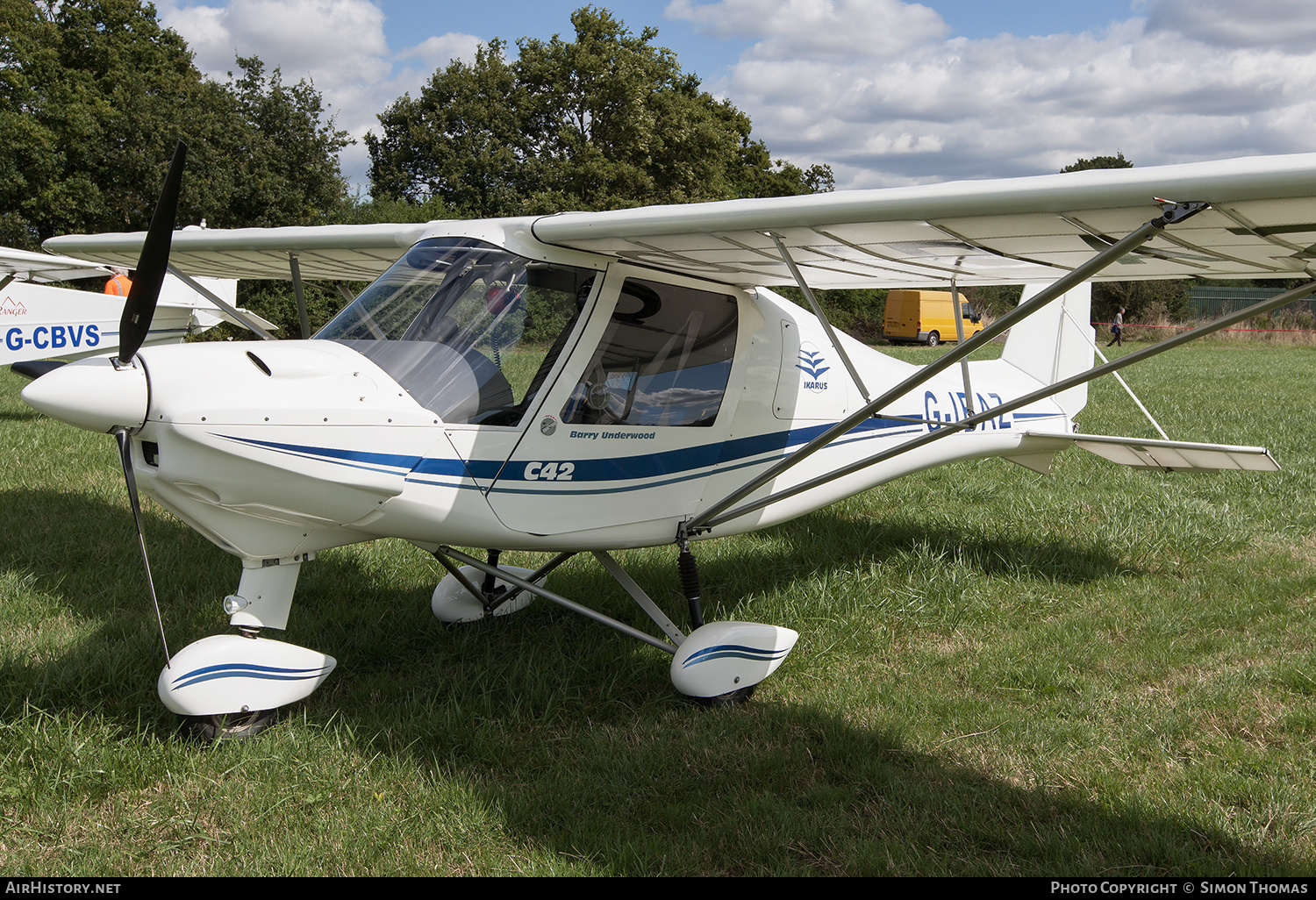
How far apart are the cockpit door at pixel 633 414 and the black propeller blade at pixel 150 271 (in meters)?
1.52

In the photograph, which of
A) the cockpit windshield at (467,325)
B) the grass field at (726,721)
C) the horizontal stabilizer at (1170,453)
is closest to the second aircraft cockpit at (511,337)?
the cockpit windshield at (467,325)

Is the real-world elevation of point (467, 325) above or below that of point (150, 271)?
below

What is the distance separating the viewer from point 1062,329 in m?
7.12

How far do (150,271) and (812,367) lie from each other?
343 centimetres

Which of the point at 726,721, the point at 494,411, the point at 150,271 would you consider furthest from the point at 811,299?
the point at 150,271

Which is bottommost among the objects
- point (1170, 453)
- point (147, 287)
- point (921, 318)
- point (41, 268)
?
point (1170, 453)

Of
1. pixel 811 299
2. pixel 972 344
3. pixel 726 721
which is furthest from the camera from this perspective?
pixel 811 299

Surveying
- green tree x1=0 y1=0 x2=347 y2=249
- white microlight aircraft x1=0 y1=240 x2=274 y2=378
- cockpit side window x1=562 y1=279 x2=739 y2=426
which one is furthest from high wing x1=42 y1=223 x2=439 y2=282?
green tree x1=0 y1=0 x2=347 y2=249

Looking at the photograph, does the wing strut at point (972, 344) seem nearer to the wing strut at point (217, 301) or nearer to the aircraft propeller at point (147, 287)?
the aircraft propeller at point (147, 287)

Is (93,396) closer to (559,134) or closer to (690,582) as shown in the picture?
(690,582)

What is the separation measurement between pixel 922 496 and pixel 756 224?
17.8ft

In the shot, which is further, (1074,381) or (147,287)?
(1074,381)

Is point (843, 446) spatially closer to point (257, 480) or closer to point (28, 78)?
point (257, 480)

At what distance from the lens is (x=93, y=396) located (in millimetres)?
3191
